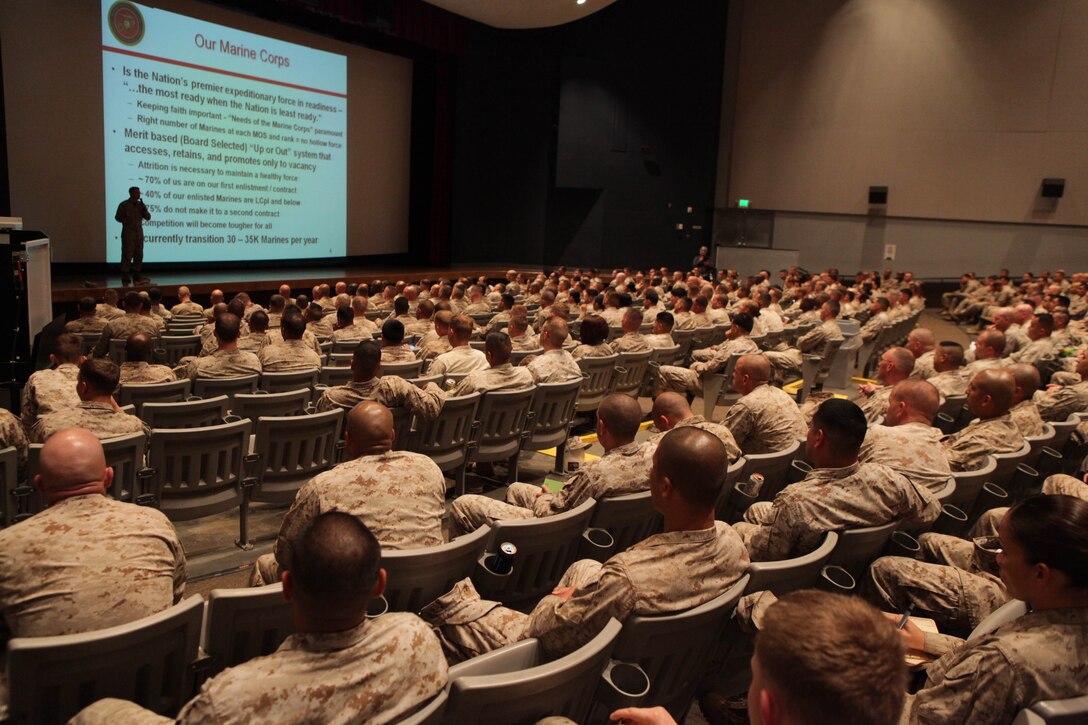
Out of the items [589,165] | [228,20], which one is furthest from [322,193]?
[589,165]

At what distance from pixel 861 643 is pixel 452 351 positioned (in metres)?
5.06

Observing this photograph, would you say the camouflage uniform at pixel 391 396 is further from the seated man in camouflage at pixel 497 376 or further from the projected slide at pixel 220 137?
the projected slide at pixel 220 137

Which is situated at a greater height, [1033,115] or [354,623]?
[1033,115]

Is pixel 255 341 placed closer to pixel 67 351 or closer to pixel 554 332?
pixel 67 351

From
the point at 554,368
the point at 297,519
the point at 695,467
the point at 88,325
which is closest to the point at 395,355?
the point at 554,368

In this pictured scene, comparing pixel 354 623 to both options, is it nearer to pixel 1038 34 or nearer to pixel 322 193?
pixel 322 193

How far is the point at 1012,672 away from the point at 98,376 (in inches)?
156

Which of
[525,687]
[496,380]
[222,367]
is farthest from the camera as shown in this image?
[222,367]

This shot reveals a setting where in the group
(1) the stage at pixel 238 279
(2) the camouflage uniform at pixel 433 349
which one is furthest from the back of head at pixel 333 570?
(1) the stage at pixel 238 279

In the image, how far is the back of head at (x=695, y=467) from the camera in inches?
93.6

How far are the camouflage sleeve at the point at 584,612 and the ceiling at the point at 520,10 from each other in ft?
53.0

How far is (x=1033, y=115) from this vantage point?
1928 cm

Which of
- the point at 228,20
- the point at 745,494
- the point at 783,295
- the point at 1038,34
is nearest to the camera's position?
the point at 745,494

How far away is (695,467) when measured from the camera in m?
2.38
